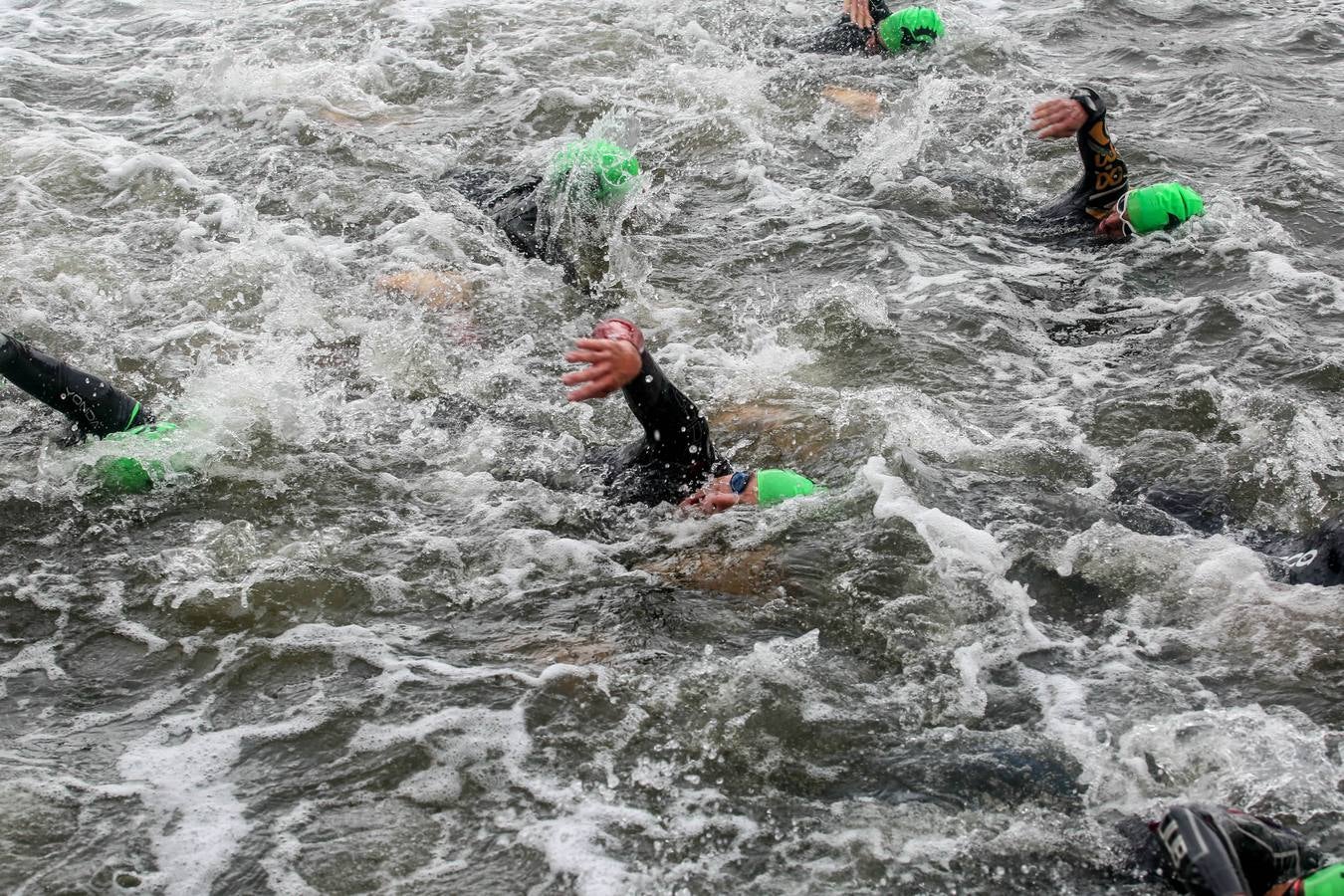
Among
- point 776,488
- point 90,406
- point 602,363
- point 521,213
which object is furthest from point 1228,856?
point 521,213

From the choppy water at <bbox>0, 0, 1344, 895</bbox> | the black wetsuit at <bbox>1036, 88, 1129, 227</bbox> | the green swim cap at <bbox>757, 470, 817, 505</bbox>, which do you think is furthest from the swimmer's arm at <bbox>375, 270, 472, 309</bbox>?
the black wetsuit at <bbox>1036, 88, 1129, 227</bbox>

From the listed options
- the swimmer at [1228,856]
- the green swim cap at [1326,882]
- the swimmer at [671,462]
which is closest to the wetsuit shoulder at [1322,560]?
the swimmer at [1228,856]

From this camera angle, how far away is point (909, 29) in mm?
10484

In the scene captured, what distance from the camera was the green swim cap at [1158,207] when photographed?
728cm

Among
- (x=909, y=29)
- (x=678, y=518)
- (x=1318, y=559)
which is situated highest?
(x=909, y=29)

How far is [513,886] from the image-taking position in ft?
11.3

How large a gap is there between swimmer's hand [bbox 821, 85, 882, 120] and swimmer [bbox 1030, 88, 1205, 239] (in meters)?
2.23

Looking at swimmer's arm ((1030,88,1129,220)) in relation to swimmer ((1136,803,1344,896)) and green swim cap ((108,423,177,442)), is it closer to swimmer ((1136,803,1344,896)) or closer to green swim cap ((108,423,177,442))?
swimmer ((1136,803,1344,896))

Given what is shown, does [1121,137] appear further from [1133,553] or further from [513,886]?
[513,886]

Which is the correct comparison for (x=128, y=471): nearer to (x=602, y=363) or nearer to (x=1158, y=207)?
(x=602, y=363)

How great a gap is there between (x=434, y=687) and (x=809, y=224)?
4777 mm

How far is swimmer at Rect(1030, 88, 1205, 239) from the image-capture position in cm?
708

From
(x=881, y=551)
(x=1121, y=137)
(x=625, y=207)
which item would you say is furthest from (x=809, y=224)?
(x=881, y=551)

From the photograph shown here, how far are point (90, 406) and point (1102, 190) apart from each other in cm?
602
